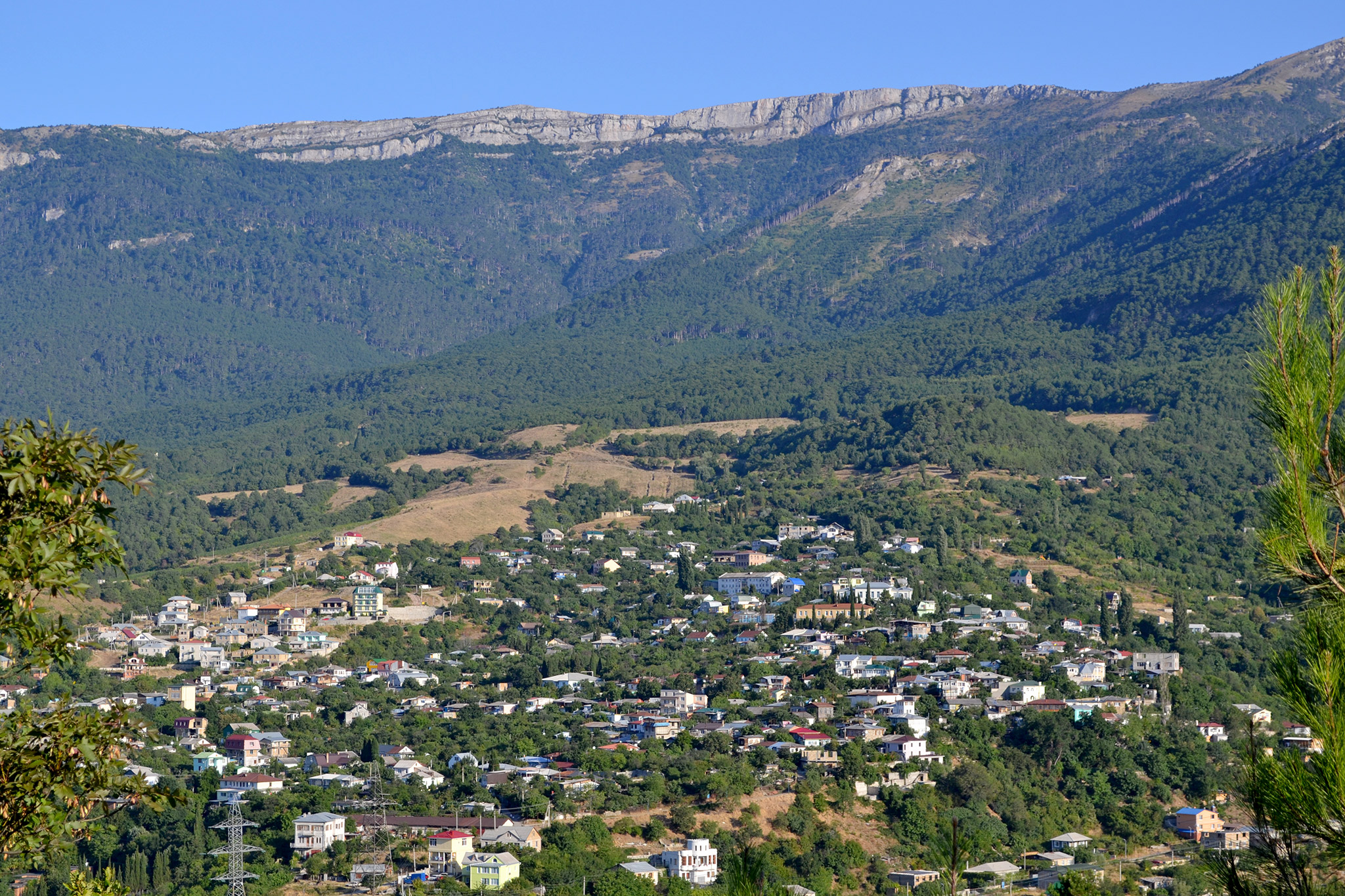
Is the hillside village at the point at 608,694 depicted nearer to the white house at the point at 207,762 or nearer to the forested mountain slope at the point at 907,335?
the white house at the point at 207,762

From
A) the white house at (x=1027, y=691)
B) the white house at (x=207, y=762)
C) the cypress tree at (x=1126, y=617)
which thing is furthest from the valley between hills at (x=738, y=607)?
the white house at (x=1027, y=691)

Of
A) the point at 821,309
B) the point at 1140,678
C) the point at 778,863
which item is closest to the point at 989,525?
the point at 1140,678

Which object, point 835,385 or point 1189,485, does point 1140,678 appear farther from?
point 835,385

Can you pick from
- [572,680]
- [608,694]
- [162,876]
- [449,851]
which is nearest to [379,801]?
[449,851]

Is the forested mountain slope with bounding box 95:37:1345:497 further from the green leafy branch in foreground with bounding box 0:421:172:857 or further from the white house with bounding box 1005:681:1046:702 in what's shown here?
the green leafy branch in foreground with bounding box 0:421:172:857

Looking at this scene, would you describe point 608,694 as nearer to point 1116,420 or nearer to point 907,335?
point 1116,420
